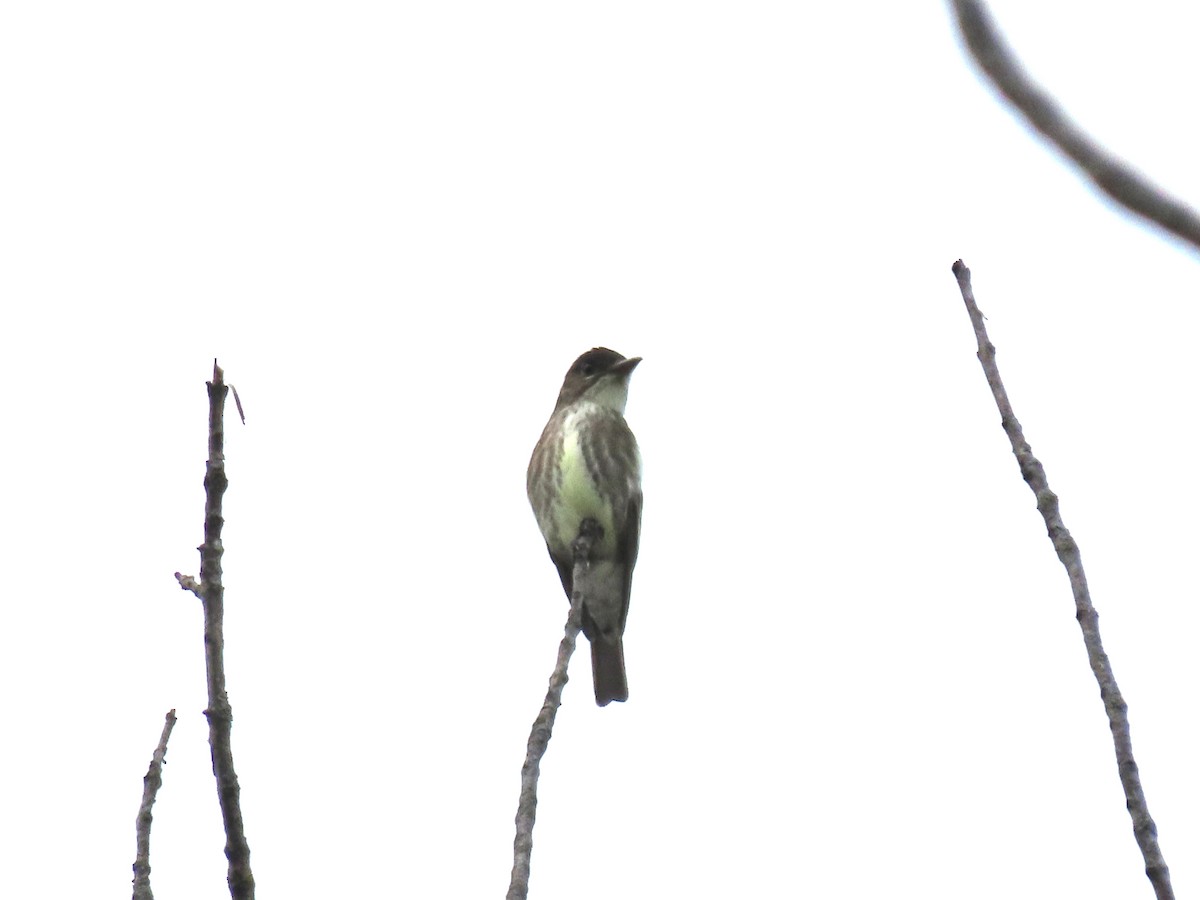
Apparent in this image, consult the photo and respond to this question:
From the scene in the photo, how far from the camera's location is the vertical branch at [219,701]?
2771 mm

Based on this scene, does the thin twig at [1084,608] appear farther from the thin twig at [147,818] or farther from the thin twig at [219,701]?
the thin twig at [147,818]

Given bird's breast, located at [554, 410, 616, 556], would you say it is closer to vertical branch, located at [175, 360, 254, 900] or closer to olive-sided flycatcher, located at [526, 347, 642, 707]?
olive-sided flycatcher, located at [526, 347, 642, 707]

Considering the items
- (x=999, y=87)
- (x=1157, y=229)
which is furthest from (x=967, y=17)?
(x=1157, y=229)

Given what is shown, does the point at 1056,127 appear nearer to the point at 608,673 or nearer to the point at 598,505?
the point at 598,505

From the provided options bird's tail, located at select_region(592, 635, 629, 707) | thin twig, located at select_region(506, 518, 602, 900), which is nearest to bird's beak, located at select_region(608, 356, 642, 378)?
bird's tail, located at select_region(592, 635, 629, 707)

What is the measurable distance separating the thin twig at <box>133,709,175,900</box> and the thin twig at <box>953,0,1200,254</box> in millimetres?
2537

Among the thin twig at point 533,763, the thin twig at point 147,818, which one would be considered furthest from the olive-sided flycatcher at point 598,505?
the thin twig at point 147,818

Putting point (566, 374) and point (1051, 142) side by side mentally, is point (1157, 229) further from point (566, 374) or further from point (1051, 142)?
point (566, 374)

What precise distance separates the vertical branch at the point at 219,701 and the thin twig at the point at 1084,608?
150cm

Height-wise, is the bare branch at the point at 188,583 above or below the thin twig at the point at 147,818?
above

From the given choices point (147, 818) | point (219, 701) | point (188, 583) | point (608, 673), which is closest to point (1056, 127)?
point (219, 701)

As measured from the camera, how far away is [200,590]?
2.90 metres

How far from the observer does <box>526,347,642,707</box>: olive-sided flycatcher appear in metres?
9.30

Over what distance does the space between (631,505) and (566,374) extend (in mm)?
1430
